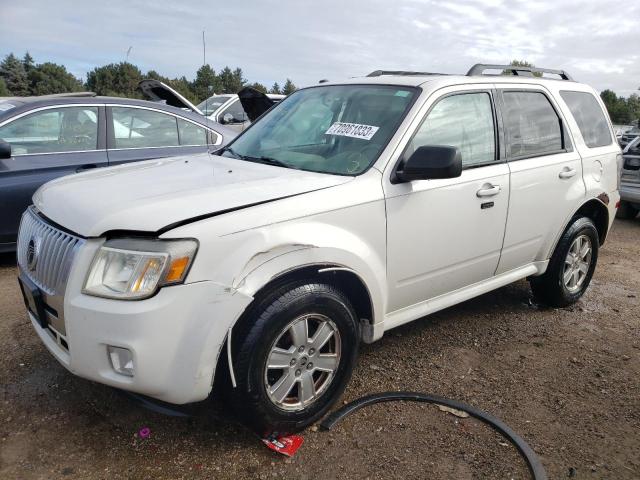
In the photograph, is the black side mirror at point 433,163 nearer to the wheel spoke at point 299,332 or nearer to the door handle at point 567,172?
the wheel spoke at point 299,332

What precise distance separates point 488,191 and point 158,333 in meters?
2.23

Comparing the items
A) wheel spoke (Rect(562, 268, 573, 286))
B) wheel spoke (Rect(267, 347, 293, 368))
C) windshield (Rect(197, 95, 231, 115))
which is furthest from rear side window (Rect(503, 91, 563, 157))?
windshield (Rect(197, 95, 231, 115))

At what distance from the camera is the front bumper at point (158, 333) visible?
7.00 ft

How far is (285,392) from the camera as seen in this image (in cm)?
258

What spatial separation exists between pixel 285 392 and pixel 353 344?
0.45 m

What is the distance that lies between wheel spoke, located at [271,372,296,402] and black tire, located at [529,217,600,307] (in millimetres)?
2565

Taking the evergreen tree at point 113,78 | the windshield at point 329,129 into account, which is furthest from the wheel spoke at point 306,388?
the evergreen tree at point 113,78

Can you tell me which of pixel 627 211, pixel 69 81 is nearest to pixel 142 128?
pixel 627 211

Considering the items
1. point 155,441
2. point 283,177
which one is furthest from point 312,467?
point 283,177

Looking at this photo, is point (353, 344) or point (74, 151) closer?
point (353, 344)

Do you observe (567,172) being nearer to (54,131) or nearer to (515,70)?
(515,70)

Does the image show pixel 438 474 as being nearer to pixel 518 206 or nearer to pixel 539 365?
pixel 539 365

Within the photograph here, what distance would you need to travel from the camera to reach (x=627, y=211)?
881 centimetres

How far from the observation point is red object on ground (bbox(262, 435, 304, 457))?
256 centimetres
